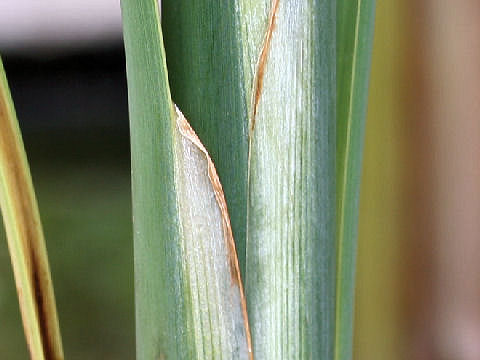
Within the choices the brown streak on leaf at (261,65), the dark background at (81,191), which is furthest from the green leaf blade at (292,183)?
the dark background at (81,191)

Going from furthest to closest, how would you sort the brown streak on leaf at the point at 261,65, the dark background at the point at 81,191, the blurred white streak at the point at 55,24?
the blurred white streak at the point at 55,24 < the dark background at the point at 81,191 < the brown streak on leaf at the point at 261,65

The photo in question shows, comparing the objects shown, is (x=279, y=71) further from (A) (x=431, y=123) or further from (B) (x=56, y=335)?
(A) (x=431, y=123)

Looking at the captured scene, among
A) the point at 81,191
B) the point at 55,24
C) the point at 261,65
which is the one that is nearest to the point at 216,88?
the point at 261,65

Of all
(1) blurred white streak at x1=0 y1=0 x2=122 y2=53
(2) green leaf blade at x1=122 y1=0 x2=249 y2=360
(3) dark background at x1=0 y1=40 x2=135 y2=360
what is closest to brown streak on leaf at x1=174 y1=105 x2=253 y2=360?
(2) green leaf blade at x1=122 y1=0 x2=249 y2=360

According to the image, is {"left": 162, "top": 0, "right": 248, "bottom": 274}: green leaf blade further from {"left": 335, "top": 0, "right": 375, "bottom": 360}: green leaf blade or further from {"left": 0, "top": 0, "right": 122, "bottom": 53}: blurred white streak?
{"left": 0, "top": 0, "right": 122, "bottom": 53}: blurred white streak

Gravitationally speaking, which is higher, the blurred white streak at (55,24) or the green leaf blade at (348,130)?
the blurred white streak at (55,24)

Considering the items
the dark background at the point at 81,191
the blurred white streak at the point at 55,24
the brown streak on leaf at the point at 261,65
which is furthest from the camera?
the blurred white streak at the point at 55,24

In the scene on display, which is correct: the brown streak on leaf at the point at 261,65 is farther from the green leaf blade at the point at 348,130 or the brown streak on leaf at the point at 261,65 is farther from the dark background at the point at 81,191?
the dark background at the point at 81,191

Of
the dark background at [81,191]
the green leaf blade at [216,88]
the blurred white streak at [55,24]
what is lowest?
the dark background at [81,191]

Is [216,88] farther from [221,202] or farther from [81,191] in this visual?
[81,191]
